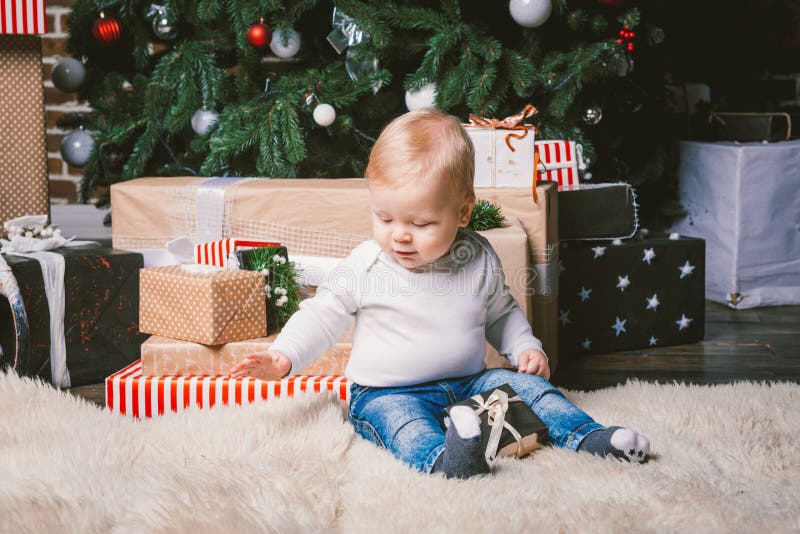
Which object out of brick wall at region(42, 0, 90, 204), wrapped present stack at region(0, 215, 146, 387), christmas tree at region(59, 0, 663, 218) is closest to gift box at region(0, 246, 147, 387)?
wrapped present stack at region(0, 215, 146, 387)

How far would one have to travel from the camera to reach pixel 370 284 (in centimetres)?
123

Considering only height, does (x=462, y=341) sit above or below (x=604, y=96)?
below

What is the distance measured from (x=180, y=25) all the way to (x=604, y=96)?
3.65ft

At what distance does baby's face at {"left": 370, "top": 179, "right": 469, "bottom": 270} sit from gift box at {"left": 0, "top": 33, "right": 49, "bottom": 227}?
1.13 meters

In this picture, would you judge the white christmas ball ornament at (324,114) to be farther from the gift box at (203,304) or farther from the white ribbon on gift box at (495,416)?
the white ribbon on gift box at (495,416)

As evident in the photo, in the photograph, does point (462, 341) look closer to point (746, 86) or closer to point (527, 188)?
point (527, 188)

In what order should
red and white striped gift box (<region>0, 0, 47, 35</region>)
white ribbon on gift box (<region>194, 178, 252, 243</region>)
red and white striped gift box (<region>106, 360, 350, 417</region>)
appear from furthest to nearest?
red and white striped gift box (<region>0, 0, 47, 35</region>) < white ribbon on gift box (<region>194, 178, 252, 243</region>) < red and white striped gift box (<region>106, 360, 350, 417</region>)

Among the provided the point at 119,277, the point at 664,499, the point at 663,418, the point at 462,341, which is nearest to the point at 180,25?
the point at 119,277

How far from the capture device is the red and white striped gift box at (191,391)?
4.59 ft

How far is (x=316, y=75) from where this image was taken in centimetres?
A: 205

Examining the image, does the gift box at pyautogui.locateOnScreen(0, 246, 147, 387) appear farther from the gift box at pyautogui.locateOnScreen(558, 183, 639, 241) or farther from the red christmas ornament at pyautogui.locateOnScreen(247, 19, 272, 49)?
the gift box at pyautogui.locateOnScreen(558, 183, 639, 241)

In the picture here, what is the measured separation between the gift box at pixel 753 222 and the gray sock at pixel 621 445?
1444 mm

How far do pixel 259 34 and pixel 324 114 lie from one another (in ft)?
0.84

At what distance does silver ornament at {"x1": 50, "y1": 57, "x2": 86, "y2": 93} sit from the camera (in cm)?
223
